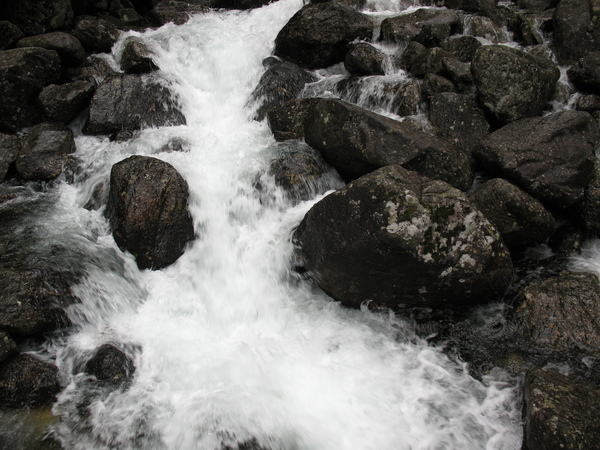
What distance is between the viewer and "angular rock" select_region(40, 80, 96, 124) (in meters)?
10.1

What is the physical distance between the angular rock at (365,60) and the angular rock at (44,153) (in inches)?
297

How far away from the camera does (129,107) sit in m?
10.5

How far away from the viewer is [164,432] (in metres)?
4.93

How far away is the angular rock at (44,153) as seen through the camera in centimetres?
903

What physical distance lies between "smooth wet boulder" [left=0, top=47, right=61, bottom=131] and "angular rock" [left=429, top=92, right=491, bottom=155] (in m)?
9.67

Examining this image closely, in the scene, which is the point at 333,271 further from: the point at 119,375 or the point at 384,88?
the point at 384,88

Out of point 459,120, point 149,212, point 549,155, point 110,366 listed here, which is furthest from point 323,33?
point 110,366

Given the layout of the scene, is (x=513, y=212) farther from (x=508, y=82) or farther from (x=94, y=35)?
Answer: (x=94, y=35)

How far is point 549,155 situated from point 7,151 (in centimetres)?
1127

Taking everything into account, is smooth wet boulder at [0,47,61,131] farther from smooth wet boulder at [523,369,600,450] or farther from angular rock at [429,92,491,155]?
smooth wet boulder at [523,369,600,450]

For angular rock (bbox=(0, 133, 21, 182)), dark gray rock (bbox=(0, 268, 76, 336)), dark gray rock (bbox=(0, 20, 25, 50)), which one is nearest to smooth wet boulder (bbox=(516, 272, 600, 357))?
dark gray rock (bbox=(0, 268, 76, 336))

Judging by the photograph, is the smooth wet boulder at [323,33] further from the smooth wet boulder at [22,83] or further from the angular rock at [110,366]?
the angular rock at [110,366]

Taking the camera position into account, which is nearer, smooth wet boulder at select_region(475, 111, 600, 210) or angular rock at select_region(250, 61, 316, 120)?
smooth wet boulder at select_region(475, 111, 600, 210)

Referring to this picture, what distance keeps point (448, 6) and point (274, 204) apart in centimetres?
1069
